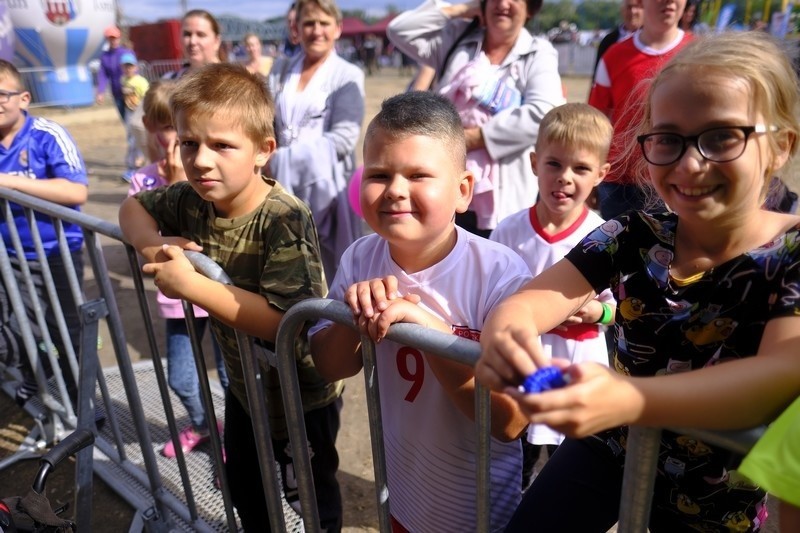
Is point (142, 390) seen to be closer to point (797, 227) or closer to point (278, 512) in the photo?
point (278, 512)

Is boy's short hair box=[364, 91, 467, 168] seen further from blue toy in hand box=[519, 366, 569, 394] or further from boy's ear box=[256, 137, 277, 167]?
blue toy in hand box=[519, 366, 569, 394]

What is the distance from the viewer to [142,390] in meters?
3.69

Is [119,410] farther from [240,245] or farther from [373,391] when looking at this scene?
[373,391]

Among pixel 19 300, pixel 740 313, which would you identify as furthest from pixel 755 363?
pixel 19 300

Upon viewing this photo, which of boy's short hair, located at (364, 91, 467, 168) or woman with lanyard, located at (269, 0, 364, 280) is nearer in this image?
boy's short hair, located at (364, 91, 467, 168)

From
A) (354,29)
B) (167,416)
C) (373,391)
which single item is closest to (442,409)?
(373,391)

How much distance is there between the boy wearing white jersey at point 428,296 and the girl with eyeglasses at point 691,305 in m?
0.19

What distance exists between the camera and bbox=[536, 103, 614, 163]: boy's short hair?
224 cm

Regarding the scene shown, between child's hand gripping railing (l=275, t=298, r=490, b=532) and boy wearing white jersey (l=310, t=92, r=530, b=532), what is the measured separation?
0.13 meters

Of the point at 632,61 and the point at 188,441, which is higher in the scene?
the point at 632,61

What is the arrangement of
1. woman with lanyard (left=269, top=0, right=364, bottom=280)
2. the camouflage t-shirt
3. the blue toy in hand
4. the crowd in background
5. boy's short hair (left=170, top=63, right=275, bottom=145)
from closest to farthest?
the blue toy in hand → the crowd in background → the camouflage t-shirt → boy's short hair (left=170, top=63, right=275, bottom=145) → woman with lanyard (left=269, top=0, right=364, bottom=280)

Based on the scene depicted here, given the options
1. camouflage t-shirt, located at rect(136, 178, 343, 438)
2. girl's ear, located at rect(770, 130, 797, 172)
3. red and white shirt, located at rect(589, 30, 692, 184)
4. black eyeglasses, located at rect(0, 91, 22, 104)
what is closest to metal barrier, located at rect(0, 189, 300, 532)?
camouflage t-shirt, located at rect(136, 178, 343, 438)

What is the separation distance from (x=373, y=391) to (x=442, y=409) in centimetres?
25

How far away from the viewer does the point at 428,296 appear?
5.04 feet
